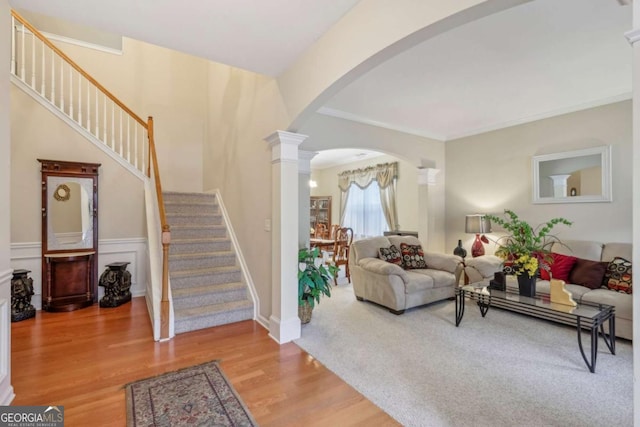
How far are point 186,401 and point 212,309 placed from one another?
55.2 inches

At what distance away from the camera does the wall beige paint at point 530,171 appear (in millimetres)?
3631

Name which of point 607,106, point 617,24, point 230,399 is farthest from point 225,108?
point 607,106

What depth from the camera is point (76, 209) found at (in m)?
4.02

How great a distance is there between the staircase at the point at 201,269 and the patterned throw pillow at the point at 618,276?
13.4 ft

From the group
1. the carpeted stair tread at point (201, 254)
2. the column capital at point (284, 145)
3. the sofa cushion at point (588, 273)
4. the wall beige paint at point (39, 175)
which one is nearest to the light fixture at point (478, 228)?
the sofa cushion at point (588, 273)

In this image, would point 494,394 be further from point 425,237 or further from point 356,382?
point 425,237

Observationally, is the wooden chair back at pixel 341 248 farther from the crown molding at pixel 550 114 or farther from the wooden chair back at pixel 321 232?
the crown molding at pixel 550 114

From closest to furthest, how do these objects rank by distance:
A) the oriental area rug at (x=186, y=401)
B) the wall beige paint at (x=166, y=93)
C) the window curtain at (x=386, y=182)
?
the oriental area rug at (x=186, y=401) < the wall beige paint at (x=166, y=93) < the window curtain at (x=386, y=182)

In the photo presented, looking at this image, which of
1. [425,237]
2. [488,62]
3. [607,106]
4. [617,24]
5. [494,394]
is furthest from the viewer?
[425,237]

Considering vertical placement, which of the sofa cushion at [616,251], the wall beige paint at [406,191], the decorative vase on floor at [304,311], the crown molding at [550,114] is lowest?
the decorative vase on floor at [304,311]

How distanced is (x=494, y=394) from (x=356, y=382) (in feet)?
3.23

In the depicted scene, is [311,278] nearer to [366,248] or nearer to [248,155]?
[366,248]

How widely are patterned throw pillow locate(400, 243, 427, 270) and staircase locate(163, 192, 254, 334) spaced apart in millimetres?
2327

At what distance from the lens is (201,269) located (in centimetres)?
385
